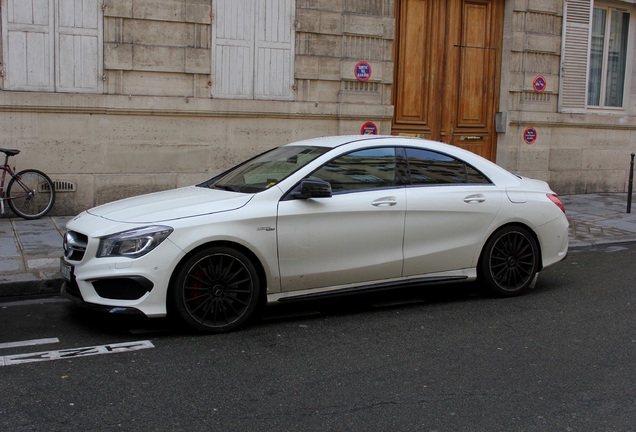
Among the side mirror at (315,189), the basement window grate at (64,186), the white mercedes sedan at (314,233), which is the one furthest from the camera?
the basement window grate at (64,186)

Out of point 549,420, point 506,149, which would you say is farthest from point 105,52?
point 549,420

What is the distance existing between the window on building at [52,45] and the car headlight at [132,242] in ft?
20.3

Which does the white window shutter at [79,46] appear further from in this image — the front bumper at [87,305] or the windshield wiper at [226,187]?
the front bumper at [87,305]

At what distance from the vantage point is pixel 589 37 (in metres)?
15.3

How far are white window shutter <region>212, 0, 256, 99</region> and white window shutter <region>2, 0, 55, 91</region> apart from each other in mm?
2550

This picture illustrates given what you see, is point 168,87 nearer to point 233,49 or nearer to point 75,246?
point 233,49

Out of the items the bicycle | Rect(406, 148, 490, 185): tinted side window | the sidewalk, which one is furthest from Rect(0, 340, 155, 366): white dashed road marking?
the bicycle

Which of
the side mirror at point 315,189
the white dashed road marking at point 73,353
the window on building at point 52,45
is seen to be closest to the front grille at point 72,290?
the white dashed road marking at point 73,353

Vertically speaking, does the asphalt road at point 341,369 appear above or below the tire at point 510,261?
below

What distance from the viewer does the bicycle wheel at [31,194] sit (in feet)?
34.6

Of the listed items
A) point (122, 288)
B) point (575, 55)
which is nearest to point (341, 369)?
point (122, 288)

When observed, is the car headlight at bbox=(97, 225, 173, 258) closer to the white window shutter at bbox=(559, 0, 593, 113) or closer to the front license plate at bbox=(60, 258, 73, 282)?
the front license plate at bbox=(60, 258, 73, 282)

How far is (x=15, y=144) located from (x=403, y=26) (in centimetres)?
716

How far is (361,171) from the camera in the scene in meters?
6.66
